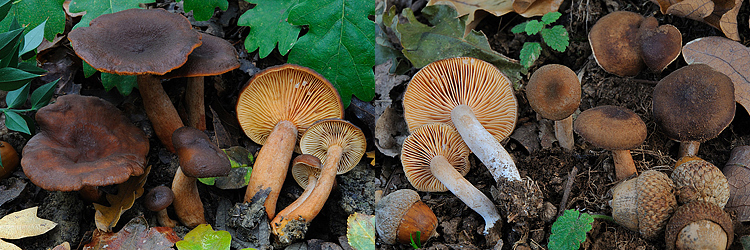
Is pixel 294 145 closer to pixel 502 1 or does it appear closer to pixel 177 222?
pixel 177 222

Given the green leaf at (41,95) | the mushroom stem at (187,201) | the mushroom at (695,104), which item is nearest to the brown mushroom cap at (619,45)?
the mushroom at (695,104)

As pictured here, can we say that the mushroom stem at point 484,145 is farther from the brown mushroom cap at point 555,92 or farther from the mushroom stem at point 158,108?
the mushroom stem at point 158,108

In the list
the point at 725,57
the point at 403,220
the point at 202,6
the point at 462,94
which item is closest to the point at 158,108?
the point at 202,6

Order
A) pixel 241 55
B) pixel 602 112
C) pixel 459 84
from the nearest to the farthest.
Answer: pixel 602 112 < pixel 459 84 < pixel 241 55

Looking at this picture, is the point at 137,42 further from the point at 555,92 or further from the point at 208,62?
the point at 555,92

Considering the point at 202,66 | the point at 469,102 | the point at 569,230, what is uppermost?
the point at 202,66

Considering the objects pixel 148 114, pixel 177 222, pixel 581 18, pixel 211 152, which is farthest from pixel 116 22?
pixel 581 18

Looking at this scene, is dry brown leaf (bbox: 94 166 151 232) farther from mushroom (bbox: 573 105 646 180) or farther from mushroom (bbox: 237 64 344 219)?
mushroom (bbox: 573 105 646 180)
